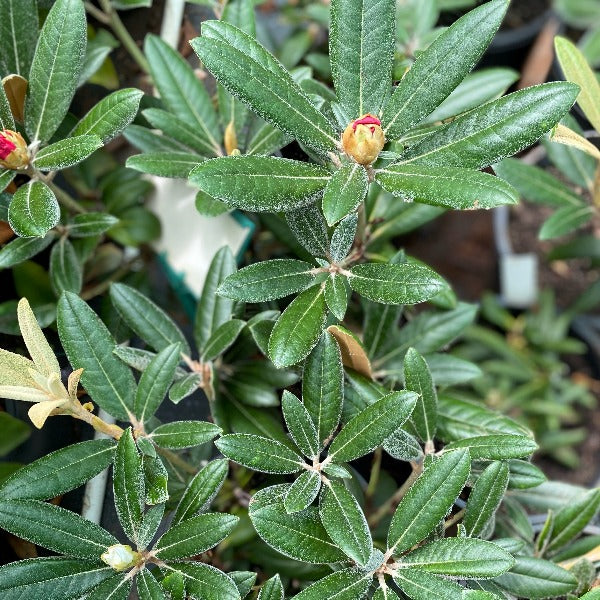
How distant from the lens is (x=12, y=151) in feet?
3.05

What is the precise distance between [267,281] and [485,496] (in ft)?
1.22

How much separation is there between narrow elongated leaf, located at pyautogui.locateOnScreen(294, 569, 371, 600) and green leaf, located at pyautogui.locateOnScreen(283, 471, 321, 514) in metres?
0.09

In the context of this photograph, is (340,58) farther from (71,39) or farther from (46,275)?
(46,275)

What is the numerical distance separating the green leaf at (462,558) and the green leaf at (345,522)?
0.07 meters

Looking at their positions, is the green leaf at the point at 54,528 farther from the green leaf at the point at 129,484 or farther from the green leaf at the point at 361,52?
the green leaf at the point at 361,52

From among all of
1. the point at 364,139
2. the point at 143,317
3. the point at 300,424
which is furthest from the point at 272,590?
the point at 364,139

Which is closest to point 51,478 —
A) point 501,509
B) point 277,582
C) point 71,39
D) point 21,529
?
point 21,529

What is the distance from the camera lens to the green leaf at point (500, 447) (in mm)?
885

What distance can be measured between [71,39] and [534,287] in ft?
5.26

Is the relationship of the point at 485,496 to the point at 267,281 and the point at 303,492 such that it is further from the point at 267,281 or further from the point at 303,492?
the point at 267,281

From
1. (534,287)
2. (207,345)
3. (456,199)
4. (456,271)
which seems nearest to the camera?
(456,199)

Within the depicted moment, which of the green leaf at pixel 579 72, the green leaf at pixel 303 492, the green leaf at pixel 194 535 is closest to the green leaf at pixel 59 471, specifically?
the green leaf at pixel 194 535

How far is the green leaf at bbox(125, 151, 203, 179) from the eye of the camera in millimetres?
988

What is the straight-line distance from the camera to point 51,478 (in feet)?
2.82
